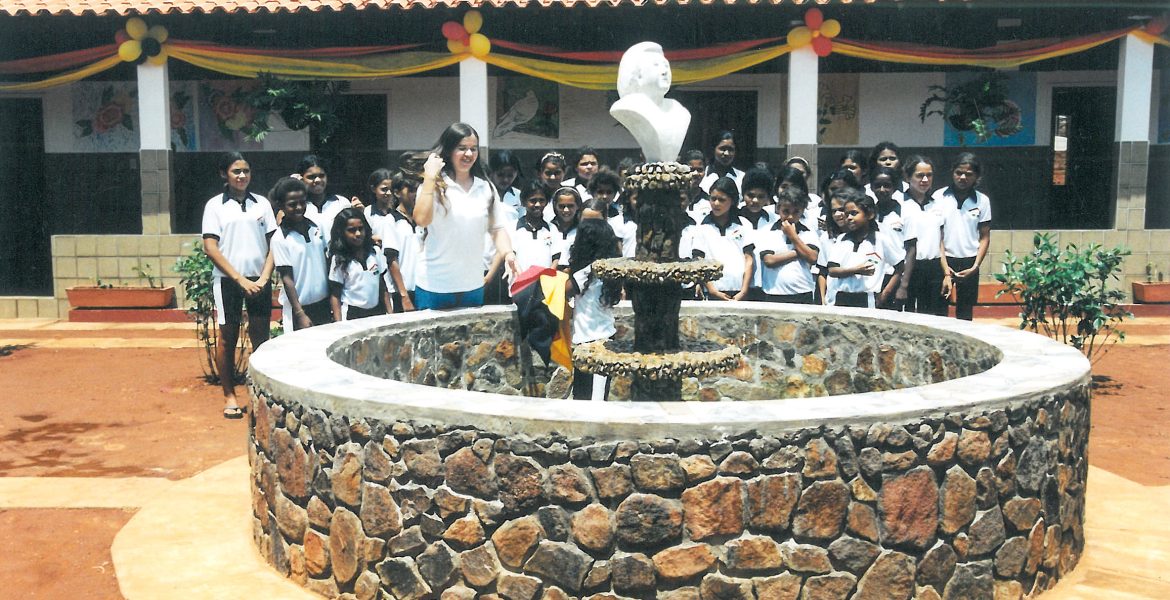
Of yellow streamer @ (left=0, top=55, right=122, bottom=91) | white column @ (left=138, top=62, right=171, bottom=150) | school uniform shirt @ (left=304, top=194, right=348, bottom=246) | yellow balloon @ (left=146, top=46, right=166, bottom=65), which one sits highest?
yellow balloon @ (left=146, top=46, right=166, bottom=65)

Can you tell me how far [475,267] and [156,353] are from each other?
206 inches

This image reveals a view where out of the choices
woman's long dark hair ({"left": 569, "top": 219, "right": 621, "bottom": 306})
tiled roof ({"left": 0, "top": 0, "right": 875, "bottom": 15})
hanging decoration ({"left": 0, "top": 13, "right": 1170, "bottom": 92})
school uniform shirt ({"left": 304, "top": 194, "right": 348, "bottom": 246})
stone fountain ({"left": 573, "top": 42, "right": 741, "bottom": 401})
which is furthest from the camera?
hanging decoration ({"left": 0, "top": 13, "right": 1170, "bottom": 92})

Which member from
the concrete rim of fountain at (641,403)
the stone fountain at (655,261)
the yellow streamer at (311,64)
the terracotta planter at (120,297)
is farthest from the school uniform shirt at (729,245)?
the terracotta planter at (120,297)

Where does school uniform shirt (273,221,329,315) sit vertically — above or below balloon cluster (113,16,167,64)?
below

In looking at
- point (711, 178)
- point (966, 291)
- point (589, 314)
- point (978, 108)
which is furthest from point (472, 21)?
point (589, 314)

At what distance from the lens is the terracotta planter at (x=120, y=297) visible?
11.8 metres

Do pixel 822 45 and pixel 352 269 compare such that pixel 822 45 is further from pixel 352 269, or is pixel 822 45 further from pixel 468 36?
pixel 352 269

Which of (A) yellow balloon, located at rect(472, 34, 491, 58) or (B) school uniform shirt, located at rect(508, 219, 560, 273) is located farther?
(A) yellow balloon, located at rect(472, 34, 491, 58)

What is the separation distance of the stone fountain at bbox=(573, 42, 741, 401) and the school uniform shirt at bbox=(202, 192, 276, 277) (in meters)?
3.04

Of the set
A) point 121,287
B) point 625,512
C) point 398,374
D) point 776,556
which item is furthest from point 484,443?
point 121,287

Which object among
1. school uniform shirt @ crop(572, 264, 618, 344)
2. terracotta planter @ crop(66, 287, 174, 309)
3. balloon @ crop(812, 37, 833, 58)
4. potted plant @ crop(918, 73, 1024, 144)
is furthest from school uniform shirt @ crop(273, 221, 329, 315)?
potted plant @ crop(918, 73, 1024, 144)

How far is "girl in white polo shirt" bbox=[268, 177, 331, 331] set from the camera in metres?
6.65

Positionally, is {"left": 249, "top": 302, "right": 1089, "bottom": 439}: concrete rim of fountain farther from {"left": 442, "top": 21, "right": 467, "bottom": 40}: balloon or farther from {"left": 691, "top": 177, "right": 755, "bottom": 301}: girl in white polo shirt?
{"left": 442, "top": 21, "right": 467, "bottom": 40}: balloon

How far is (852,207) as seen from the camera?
21.7 ft
